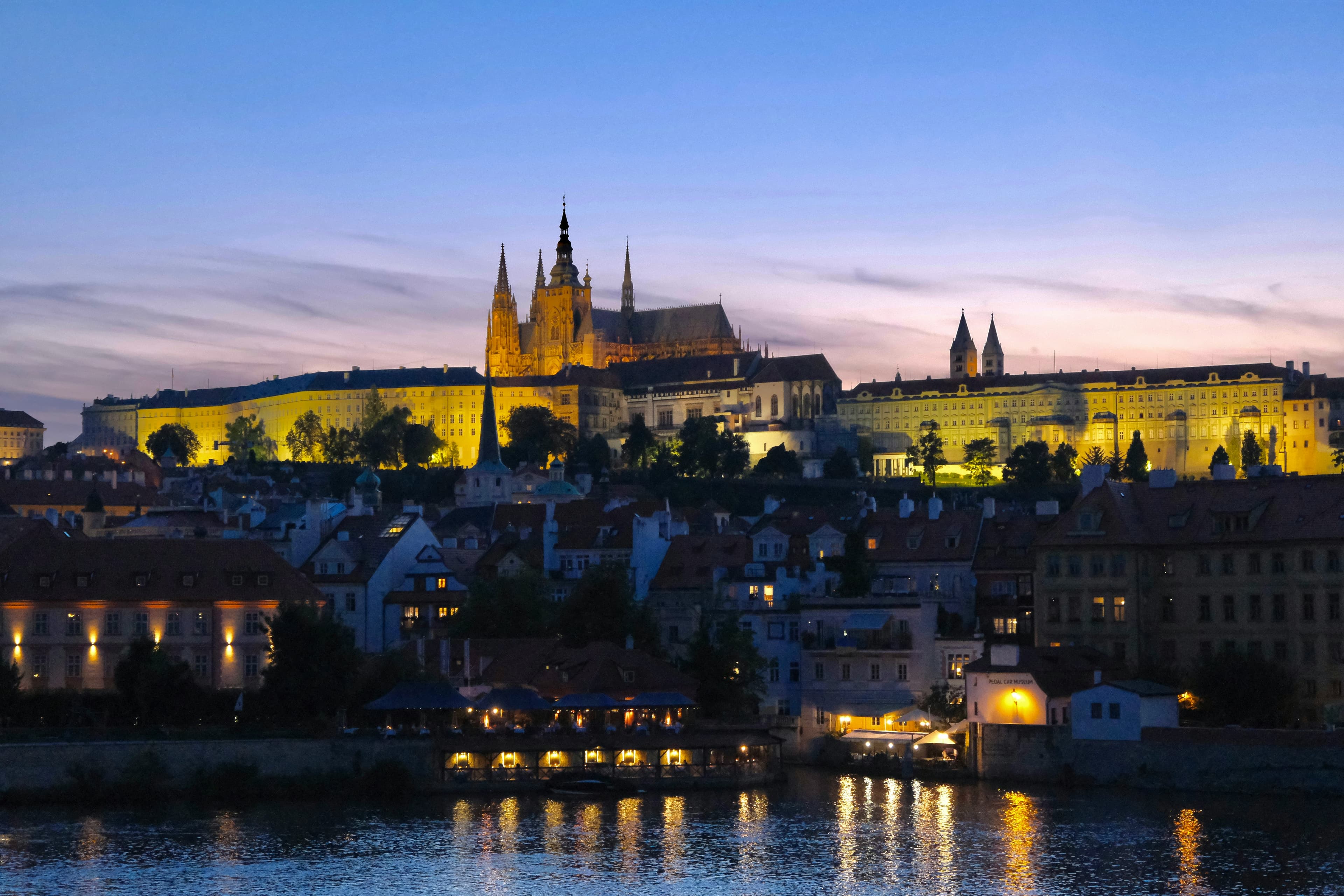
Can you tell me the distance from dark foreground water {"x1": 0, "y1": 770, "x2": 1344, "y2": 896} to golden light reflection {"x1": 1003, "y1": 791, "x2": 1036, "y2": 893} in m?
0.09

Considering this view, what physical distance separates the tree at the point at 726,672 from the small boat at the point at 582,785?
22.8ft

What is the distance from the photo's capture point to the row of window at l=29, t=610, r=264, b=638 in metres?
71.7

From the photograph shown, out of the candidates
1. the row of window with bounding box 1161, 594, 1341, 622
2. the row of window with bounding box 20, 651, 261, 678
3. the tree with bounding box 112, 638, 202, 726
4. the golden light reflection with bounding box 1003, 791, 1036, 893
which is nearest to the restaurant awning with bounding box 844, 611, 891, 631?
the row of window with bounding box 1161, 594, 1341, 622

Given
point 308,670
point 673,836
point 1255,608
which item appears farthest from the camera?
point 1255,608

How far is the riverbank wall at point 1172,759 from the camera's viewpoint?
191 ft

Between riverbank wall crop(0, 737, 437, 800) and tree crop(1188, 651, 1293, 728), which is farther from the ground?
tree crop(1188, 651, 1293, 728)

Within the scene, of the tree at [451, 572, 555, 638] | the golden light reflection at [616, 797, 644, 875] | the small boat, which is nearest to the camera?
the golden light reflection at [616, 797, 644, 875]

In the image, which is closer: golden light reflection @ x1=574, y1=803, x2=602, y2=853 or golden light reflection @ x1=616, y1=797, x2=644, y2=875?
golden light reflection @ x1=616, y1=797, x2=644, y2=875

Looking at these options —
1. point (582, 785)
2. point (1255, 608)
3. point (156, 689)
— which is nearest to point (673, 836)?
point (582, 785)

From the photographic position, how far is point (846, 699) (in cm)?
7162

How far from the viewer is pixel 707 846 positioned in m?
53.1

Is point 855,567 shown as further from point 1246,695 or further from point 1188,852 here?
point 1188,852

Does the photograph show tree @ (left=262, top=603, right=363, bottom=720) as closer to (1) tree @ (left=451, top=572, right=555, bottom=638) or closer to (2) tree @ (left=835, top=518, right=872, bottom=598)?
(1) tree @ (left=451, top=572, right=555, bottom=638)

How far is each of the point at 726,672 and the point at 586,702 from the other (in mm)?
6143
